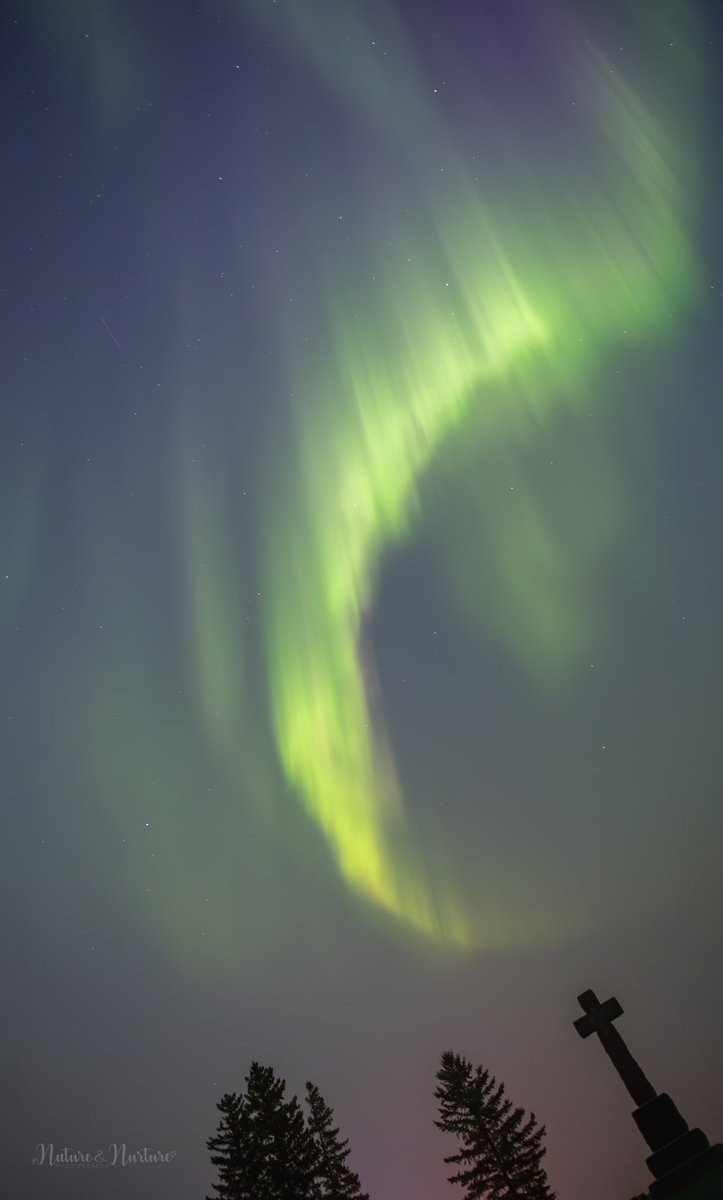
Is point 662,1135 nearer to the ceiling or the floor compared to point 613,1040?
nearer to the floor

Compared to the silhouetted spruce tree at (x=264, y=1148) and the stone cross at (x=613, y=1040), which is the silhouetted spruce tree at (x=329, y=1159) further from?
the stone cross at (x=613, y=1040)

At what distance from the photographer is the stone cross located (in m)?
7.96

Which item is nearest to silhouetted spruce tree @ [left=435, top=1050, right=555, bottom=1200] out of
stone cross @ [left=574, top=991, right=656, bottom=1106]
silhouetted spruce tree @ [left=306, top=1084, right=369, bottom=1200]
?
silhouetted spruce tree @ [left=306, top=1084, right=369, bottom=1200]

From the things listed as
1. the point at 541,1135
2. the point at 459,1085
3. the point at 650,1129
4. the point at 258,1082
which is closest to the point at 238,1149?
the point at 258,1082

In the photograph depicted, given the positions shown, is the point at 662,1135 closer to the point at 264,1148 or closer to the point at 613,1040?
the point at 613,1040

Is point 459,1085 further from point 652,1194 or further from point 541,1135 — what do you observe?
point 652,1194

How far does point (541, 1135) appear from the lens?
1988 cm

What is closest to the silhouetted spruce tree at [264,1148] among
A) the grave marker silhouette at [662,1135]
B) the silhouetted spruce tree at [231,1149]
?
the silhouetted spruce tree at [231,1149]

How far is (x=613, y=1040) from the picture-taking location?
875 cm

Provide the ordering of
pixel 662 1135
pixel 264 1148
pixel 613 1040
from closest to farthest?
pixel 662 1135, pixel 613 1040, pixel 264 1148

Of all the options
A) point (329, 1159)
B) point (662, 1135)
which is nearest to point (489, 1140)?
point (329, 1159)

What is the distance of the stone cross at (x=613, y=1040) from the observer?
26.1 ft

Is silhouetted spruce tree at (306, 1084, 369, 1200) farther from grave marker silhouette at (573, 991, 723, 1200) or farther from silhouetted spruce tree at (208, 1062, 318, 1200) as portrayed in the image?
grave marker silhouette at (573, 991, 723, 1200)

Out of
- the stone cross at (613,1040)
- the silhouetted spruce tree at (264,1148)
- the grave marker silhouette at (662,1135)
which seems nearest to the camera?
the grave marker silhouette at (662,1135)
